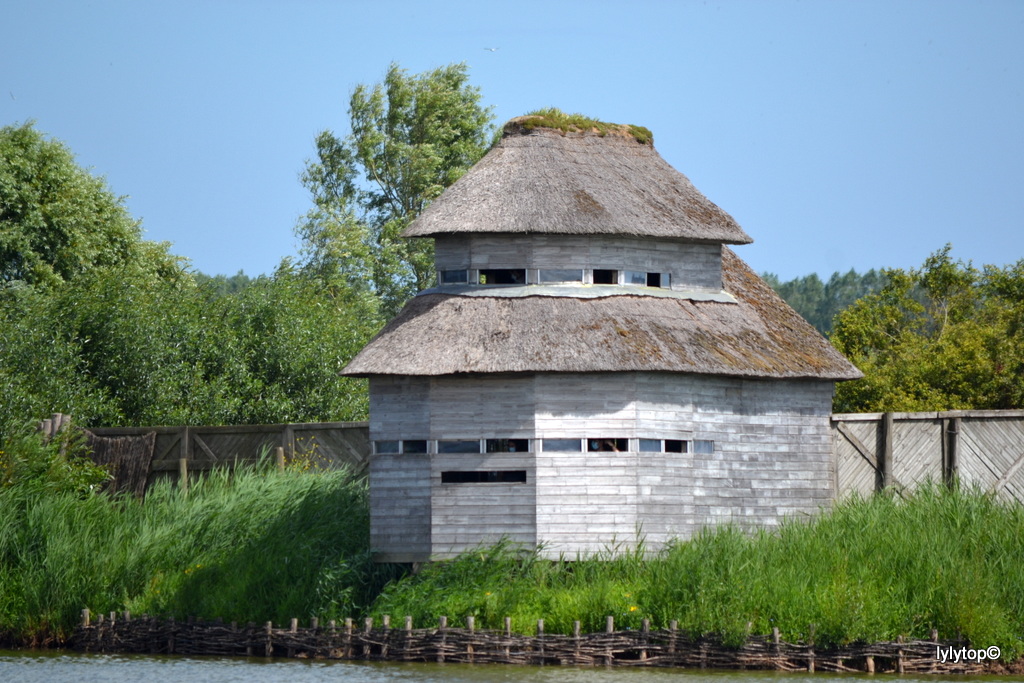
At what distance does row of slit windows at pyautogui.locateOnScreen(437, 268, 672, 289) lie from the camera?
23.9 metres

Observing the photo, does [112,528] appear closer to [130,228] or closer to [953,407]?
[953,407]

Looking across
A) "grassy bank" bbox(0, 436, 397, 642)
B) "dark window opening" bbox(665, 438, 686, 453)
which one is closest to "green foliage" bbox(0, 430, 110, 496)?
"grassy bank" bbox(0, 436, 397, 642)

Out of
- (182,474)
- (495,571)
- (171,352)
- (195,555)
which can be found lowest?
(495,571)

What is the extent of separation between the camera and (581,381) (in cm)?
2233

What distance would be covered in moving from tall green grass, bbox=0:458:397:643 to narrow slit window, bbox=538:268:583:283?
4619mm

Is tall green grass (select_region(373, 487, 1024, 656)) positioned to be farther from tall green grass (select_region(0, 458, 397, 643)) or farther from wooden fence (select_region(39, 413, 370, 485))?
wooden fence (select_region(39, 413, 370, 485))

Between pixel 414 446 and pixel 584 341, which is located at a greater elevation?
pixel 584 341

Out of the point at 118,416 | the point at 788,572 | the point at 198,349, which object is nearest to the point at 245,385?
the point at 198,349

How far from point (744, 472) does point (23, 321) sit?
15731mm

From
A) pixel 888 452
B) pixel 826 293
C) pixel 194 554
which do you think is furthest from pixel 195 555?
pixel 826 293

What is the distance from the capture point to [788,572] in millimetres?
20922

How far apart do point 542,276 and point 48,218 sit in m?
23.7

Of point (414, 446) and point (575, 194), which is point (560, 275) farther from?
point (414, 446)

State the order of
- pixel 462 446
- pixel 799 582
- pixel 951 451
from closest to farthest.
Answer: pixel 799 582 < pixel 462 446 < pixel 951 451
